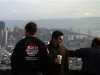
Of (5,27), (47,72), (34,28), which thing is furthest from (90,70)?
(5,27)

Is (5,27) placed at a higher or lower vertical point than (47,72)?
higher

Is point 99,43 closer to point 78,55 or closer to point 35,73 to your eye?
point 78,55

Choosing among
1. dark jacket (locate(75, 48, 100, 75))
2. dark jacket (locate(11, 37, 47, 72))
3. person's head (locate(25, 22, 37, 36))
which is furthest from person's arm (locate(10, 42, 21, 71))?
dark jacket (locate(75, 48, 100, 75))

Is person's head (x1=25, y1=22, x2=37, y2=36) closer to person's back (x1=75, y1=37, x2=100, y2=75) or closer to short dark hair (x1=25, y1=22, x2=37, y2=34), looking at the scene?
short dark hair (x1=25, y1=22, x2=37, y2=34)

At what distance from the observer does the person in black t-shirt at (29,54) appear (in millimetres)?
5273

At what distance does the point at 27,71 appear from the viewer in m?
5.38

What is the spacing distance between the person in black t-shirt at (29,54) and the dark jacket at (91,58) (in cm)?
61

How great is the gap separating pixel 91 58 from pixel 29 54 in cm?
98

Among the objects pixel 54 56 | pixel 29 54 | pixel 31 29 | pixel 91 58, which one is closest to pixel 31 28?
pixel 31 29

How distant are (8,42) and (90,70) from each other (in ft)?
6.13

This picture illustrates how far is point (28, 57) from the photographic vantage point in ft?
17.4

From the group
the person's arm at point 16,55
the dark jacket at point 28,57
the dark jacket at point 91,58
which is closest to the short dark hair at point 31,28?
the dark jacket at point 28,57

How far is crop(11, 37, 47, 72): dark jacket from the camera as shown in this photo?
208 inches

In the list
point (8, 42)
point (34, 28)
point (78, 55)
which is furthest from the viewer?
point (8, 42)
